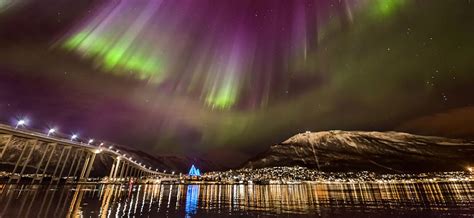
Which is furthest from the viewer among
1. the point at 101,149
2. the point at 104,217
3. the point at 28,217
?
the point at 101,149

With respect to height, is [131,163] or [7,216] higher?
[131,163]

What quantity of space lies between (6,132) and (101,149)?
6709 cm

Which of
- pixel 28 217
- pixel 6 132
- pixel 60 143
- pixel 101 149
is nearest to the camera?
pixel 28 217

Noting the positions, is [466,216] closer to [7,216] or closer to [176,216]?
[176,216]

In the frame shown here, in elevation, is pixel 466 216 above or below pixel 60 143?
below

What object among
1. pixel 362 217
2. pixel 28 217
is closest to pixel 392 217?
pixel 362 217

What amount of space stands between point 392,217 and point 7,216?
40809 millimetres

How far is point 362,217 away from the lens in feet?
88.4

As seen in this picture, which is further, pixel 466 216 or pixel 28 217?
pixel 466 216

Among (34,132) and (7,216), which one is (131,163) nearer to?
(34,132)

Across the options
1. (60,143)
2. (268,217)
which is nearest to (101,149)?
(60,143)

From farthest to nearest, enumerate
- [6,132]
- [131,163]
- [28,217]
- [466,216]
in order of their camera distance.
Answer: [131,163], [6,132], [466,216], [28,217]

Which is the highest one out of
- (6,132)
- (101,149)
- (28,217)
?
(101,149)

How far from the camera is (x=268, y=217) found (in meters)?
27.0
